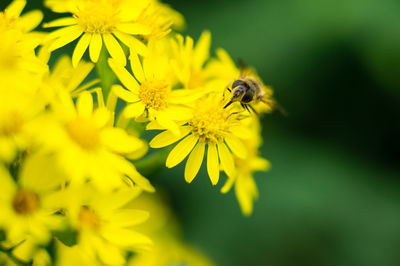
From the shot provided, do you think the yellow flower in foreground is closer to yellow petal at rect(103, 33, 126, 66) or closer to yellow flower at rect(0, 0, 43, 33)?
yellow petal at rect(103, 33, 126, 66)

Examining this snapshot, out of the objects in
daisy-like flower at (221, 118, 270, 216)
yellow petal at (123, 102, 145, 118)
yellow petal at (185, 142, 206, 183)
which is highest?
yellow petal at (123, 102, 145, 118)

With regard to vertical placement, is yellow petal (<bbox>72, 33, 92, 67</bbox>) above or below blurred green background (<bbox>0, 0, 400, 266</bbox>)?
above

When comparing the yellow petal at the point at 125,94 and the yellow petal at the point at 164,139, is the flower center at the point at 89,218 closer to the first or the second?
the yellow petal at the point at 164,139

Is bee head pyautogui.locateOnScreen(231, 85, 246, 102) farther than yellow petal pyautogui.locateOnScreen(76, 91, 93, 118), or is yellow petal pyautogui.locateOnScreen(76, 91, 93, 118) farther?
bee head pyautogui.locateOnScreen(231, 85, 246, 102)

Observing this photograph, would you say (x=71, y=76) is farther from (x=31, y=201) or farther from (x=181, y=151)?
(x=31, y=201)

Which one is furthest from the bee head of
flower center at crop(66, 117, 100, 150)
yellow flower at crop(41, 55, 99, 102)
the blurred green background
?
the blurred green background

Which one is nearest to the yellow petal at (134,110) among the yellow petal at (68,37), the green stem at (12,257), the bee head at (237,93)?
the yellow petal at (68,37)

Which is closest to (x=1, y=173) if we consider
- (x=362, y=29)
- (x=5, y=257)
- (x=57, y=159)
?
(x=57, y=159)
